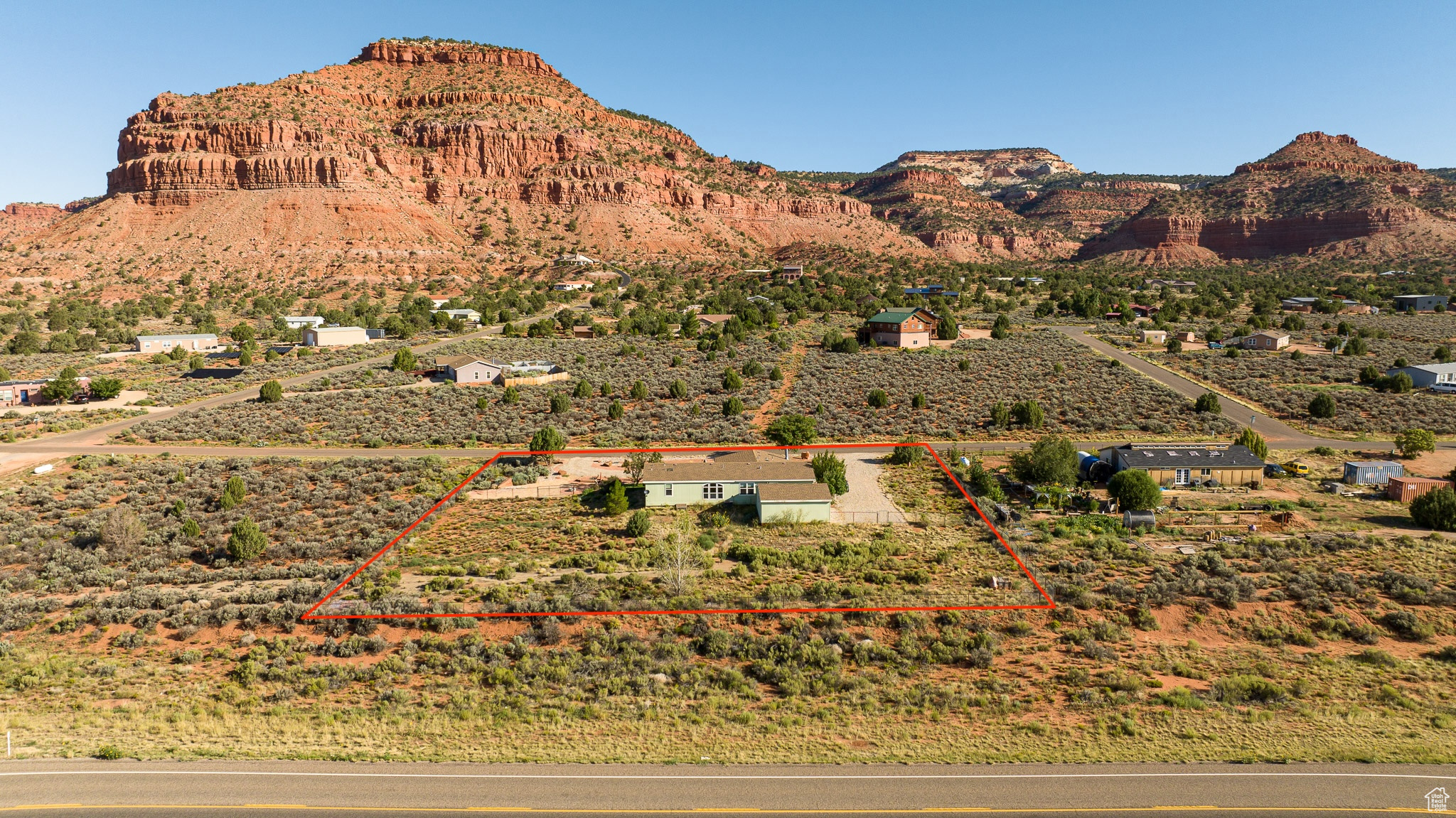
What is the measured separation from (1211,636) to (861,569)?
10153 mm

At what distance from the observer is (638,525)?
27469 millimetres

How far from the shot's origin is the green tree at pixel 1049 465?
32469 millimetres

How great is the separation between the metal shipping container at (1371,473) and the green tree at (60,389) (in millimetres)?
77527

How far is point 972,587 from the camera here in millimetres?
22828

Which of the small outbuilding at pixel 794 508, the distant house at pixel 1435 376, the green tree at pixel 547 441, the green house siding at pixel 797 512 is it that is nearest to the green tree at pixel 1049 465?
the small outbuilding at pixel 794 508

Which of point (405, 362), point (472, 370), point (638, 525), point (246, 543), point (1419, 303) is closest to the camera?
point (246, 543)

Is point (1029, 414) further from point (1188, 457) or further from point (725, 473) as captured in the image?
point (725, 473)

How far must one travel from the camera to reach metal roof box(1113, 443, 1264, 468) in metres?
32.6

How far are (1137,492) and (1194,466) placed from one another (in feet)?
20.0

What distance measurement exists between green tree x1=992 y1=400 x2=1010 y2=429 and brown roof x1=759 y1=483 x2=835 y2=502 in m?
18.3

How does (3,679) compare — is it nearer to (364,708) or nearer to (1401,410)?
(364,708)

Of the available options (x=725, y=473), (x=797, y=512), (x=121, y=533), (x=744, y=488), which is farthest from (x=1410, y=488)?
(x=121, y=533)

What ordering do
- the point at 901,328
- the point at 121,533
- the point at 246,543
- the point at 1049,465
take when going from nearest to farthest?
the point at 246,543 → the point at 121,533 → the point at 1049,465 → the point at 901,328

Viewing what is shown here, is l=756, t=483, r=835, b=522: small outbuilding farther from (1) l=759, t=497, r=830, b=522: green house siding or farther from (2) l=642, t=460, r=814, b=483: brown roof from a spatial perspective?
(2) l=642, t=460, r=814, b=483: brown roof
